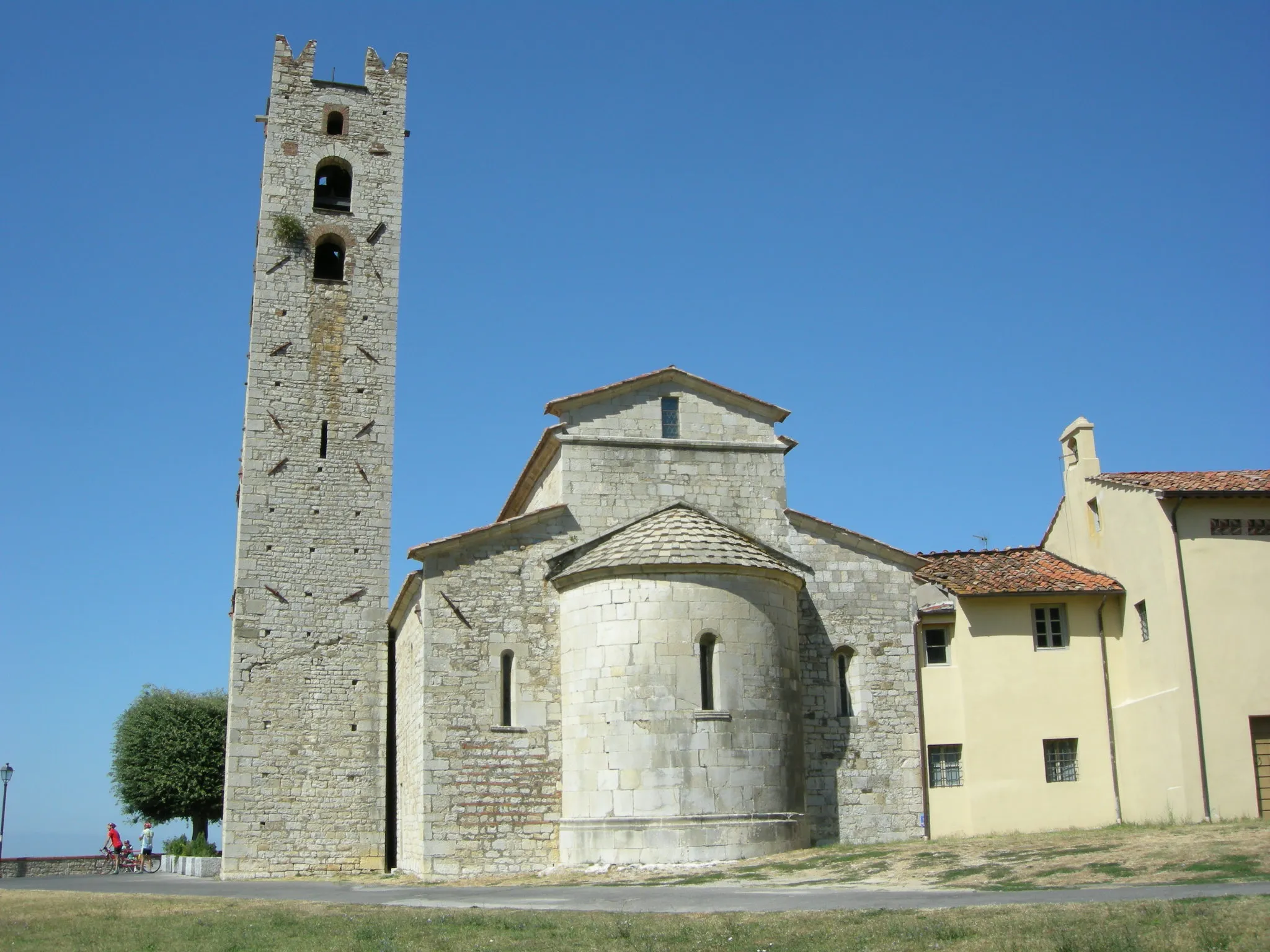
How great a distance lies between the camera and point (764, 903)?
14742mm

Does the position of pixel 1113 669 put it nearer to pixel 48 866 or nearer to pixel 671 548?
pixel 671 548

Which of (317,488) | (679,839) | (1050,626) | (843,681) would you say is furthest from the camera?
(317,488)

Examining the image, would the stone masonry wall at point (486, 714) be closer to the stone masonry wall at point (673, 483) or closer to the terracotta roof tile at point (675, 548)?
the stone masonry wall at point (673, 483)

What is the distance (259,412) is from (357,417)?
2199 millimetres

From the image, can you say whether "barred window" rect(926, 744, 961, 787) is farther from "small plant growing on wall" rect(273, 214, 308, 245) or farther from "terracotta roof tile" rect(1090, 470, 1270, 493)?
"small plant growing on wall" rect(273, 214, 308, 245)

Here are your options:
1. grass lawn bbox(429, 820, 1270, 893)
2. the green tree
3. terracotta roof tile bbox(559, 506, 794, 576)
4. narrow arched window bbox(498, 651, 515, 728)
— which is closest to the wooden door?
grass lawn bbox(429, 820, 1270, 893)

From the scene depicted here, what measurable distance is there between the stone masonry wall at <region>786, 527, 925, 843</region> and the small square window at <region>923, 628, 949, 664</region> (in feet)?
2.28

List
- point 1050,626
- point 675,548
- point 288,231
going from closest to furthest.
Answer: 1. point 675,548
2. point 1050,626
3. point 288,231

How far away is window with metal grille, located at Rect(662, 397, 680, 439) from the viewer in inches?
1006

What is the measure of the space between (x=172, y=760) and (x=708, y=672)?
72.4ft

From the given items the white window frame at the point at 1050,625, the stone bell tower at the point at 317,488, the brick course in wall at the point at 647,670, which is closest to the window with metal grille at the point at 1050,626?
the white window frame at the point at 1050,625

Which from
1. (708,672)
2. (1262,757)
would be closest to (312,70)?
(708,672)

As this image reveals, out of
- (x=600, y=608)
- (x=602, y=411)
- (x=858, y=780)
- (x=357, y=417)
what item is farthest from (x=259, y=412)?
(x=858, y=780)

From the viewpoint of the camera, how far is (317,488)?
27.7 m
